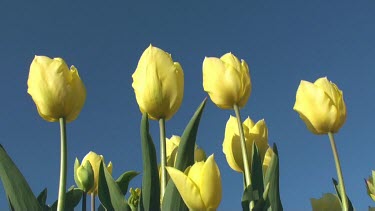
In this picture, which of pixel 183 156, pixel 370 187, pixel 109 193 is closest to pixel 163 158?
pixel 183 156

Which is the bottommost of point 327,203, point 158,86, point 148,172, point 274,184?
point 327,203

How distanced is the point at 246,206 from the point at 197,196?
36 cm

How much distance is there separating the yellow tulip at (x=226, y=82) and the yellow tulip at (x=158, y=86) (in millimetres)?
281

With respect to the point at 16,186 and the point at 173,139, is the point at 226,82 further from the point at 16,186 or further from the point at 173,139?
the point at 16,186

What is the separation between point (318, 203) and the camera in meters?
2.14

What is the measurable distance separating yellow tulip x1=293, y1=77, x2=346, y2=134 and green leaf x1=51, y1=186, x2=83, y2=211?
93 centimetres

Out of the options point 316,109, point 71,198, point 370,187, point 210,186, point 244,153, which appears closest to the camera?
point 210,186

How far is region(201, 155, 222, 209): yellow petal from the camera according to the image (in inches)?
53.6

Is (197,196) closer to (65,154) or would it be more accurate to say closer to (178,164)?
(178,164)

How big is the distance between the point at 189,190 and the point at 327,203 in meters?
0.98

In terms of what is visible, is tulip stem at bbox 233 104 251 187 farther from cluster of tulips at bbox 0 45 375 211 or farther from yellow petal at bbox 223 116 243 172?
yellow petal at bbox 223 116 243 172

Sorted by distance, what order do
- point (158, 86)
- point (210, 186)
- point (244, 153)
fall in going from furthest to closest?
point (244, 153) < point (158, 86) < point (210, 186)

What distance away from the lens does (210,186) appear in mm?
1364

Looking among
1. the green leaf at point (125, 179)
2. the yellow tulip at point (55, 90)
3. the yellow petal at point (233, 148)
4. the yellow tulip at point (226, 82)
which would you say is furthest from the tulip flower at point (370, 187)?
the yellow tulip at point (55, 90)
